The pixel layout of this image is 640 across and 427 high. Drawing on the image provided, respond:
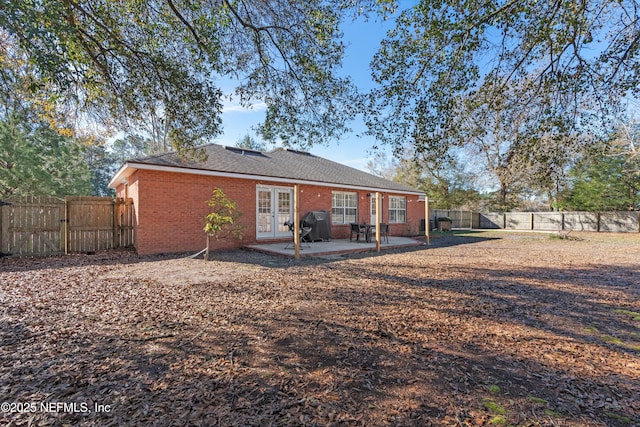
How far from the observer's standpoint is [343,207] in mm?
14531

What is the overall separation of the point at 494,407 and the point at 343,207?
12522 mm

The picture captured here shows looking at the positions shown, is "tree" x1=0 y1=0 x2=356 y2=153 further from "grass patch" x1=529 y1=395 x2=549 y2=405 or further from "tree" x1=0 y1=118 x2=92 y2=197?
"tree" x1=0 y1=118 x2=92 y2=197

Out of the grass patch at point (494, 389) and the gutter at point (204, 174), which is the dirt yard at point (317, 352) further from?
the gutter at point (204, 174)

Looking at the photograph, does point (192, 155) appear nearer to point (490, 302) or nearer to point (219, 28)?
point (219, 28)

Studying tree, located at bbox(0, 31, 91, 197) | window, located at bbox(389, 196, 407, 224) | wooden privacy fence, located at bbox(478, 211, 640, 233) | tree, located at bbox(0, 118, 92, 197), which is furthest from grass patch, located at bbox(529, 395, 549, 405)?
wooden privacy fence, located at bbox(478, 211, 640, 233)

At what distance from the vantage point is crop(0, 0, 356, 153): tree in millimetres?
5816

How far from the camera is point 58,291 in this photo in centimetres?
511

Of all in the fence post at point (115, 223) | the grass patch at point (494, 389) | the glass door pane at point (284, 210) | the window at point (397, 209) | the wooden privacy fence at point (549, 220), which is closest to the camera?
the grass patch at point (494, 389)

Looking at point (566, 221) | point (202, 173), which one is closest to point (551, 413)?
point (202, 173)

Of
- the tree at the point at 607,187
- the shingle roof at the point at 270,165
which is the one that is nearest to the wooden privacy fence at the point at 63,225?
the shingle roof at the point at 270,165

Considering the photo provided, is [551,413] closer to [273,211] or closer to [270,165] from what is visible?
[273,211]

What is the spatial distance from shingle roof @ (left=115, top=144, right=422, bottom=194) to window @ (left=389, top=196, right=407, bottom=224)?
645 mm

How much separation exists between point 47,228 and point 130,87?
5878mm

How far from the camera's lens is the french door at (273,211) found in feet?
38.2
